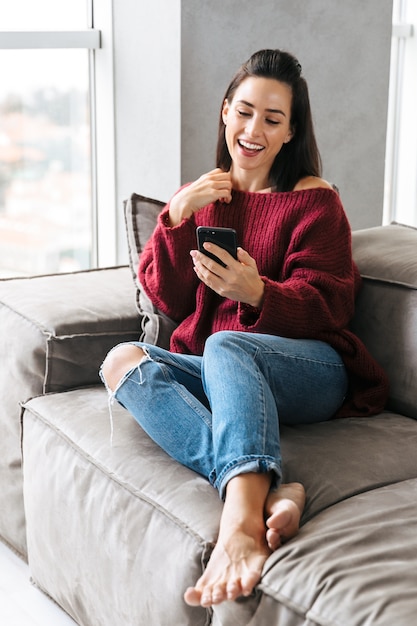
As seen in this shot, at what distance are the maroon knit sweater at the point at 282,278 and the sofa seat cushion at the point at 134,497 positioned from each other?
0.57 feet

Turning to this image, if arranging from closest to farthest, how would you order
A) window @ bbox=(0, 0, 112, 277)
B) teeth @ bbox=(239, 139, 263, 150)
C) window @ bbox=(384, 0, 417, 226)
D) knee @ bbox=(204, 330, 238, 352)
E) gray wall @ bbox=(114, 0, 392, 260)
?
knee @ bbox=(204, 330, 238, 352)
teeth @ bbox=(239, 139, 263, 150)
gray wall @ bbox=(114, 0, 392, 260)
window @ bbox=(0, 0, 112, 277)
window @ bbox=(384, 0, 417, 226)

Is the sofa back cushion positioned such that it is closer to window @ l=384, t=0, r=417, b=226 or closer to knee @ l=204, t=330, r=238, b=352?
knee @ l=204, t=330, r=238, b=352

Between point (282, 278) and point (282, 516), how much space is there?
0.70m

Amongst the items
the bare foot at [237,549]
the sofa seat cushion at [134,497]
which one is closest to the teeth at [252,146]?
the sofa seat cushion at [134,497]

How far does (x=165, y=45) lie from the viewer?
2939 millimetres

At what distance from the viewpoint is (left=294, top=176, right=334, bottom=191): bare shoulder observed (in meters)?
2.12

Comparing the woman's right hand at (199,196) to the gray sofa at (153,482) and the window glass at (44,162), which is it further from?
the window glass at (44,162)

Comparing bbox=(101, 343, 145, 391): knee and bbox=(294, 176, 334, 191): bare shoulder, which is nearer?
bbox=(101, 343, 145, 391): knee

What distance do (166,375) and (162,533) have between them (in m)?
0.35

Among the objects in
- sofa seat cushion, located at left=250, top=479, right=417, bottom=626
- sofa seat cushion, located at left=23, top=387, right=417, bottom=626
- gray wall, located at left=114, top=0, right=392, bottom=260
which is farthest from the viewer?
gray wall, located at left=114, top=0, right=392, bottom=260

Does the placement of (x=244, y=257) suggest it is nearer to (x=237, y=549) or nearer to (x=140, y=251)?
(x=140, y=251)

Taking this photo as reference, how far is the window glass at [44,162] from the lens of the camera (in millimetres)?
3092

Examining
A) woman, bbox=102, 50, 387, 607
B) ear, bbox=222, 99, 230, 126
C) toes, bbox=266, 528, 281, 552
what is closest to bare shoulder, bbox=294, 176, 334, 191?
woman, bbox=102, 50, 387, 607

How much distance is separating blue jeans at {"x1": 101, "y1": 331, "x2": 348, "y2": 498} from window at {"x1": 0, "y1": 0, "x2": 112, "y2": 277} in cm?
139
